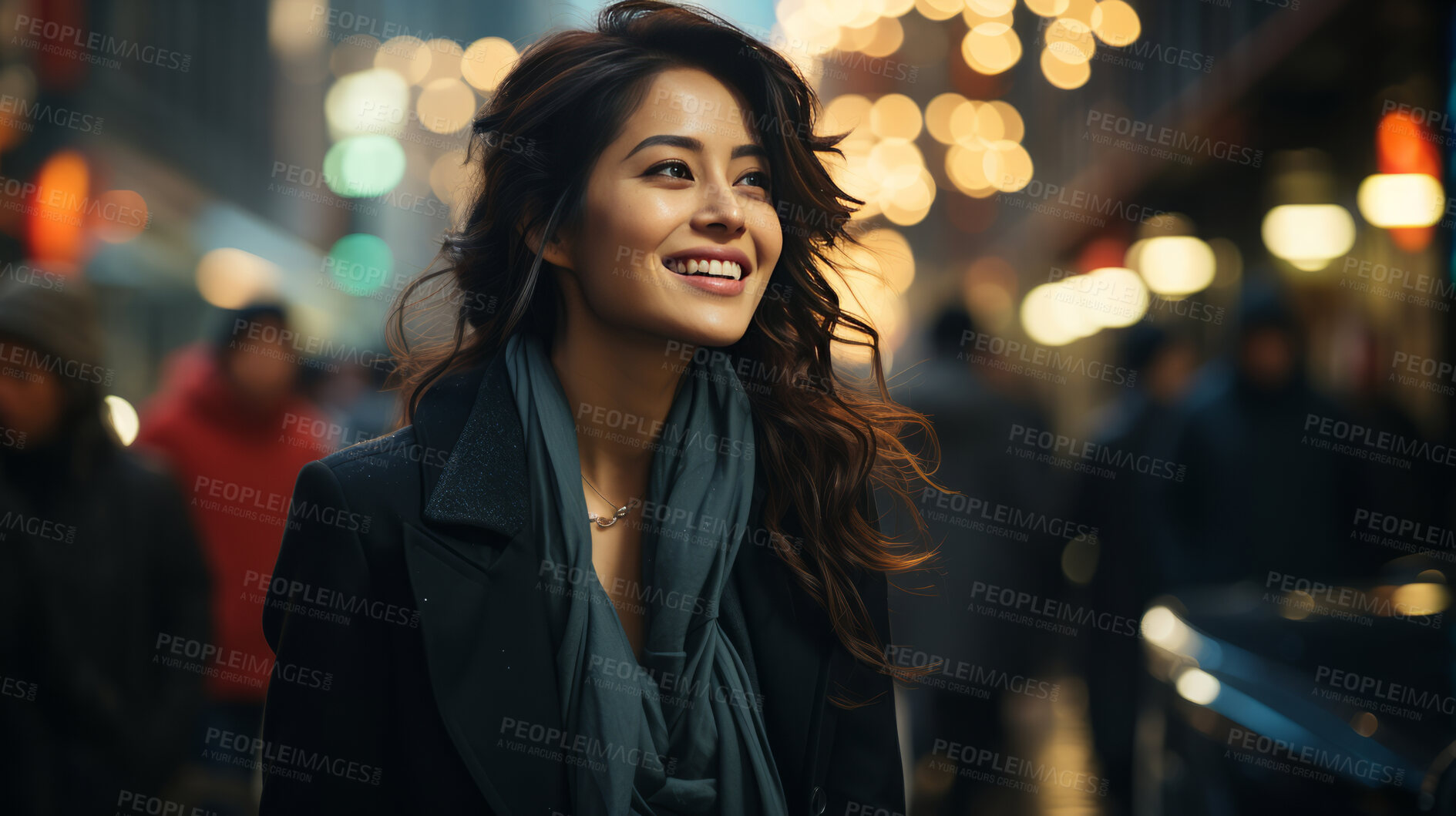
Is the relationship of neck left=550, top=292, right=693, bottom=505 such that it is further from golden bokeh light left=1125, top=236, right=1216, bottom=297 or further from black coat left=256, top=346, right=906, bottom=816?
golden bokeh light left=1125, top=236, right=1216, bottom=297

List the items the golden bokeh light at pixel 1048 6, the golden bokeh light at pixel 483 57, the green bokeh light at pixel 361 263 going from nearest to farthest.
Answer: the golden bokeh light at pixel 483 57 < the golden bokeh light at pixel 1048 6 < the green bokeh light at pixel 361 263

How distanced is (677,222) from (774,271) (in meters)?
0.45

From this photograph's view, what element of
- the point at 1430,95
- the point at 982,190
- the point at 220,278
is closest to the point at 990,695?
the point at 1430,95

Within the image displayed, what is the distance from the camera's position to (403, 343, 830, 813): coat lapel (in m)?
1.57

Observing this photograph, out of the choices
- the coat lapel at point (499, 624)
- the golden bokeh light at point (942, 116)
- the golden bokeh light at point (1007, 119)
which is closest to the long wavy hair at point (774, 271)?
the coat lapel at point (499, 624)

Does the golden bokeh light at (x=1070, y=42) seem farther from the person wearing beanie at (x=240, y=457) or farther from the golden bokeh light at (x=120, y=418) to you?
the golden bokeh light at (x=120, y=418)

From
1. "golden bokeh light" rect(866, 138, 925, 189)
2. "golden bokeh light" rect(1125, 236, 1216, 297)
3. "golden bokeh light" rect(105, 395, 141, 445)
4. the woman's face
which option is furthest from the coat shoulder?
"golden bokeh light" rect(1125, 236, 1216, 297)

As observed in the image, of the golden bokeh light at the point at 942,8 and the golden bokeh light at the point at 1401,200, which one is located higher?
the golden bokeh light at the point at 942,8

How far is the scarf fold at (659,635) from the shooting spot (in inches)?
65.1

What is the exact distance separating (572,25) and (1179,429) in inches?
152

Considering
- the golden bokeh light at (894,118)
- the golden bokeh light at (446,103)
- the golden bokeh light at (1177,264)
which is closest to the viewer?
the golden bokeh light at (446,103)

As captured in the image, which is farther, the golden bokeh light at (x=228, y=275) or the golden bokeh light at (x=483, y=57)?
the golden bokeh light at (x=228, y=275)

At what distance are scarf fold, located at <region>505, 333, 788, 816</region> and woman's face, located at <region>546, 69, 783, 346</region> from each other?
27cm

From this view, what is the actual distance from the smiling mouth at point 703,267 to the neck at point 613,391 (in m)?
0.19
